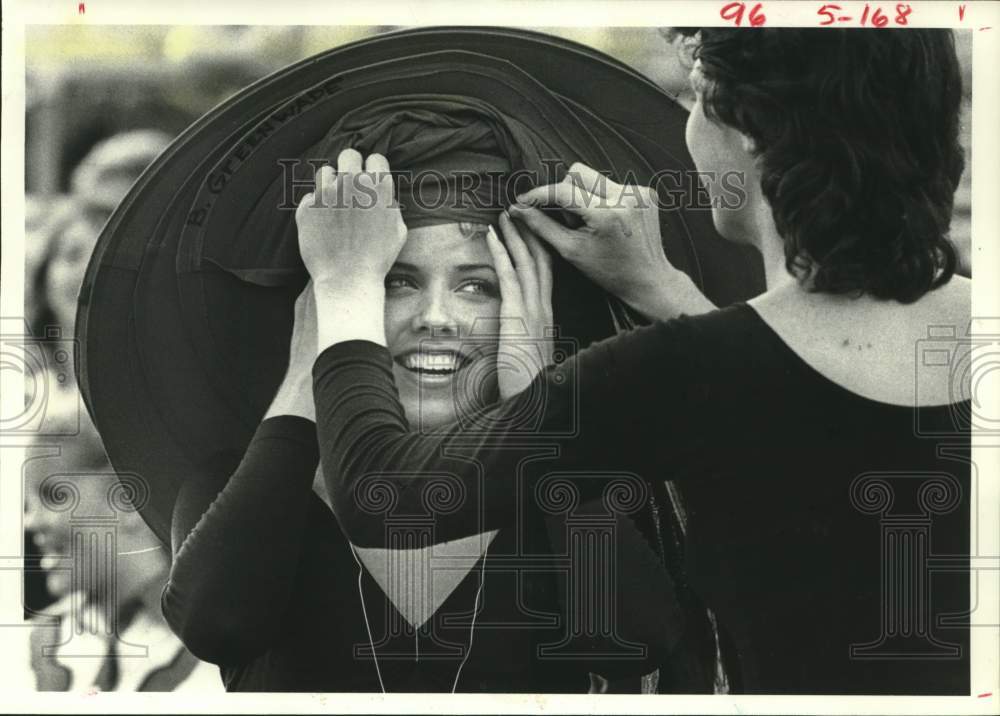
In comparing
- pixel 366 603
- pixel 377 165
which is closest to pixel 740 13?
pixel 377 165

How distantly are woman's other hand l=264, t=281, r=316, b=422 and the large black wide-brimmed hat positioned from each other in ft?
0.09

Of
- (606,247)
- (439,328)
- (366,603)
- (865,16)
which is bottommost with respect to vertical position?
(366,603)

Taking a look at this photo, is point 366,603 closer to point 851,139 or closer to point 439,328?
point 439,328

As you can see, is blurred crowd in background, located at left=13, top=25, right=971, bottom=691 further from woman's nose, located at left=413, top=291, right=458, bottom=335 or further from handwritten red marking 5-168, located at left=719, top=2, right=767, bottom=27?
woman's nose, located at left=413, top=291, right=458, bottom=335

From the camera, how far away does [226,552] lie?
322 centimetres

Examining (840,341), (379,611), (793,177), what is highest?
(793,177)

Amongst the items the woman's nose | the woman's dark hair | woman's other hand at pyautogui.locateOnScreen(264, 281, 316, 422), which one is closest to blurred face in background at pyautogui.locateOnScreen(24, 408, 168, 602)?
woman's other hand at pyautogui.locateOnScreen(264, 281, 316, 422)

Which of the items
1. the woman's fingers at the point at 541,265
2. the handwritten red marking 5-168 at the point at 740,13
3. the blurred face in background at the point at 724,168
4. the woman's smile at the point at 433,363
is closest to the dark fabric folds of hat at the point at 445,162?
the woman's fingers at the point at 541,265

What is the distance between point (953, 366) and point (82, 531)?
272 cm

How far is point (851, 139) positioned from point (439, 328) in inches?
52.4

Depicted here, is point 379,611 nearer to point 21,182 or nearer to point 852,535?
point 852,535

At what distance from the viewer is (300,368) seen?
3.27 m

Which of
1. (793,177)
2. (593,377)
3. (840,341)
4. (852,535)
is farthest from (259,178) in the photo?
(852,535)

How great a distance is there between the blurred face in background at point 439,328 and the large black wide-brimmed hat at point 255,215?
0.28 m
